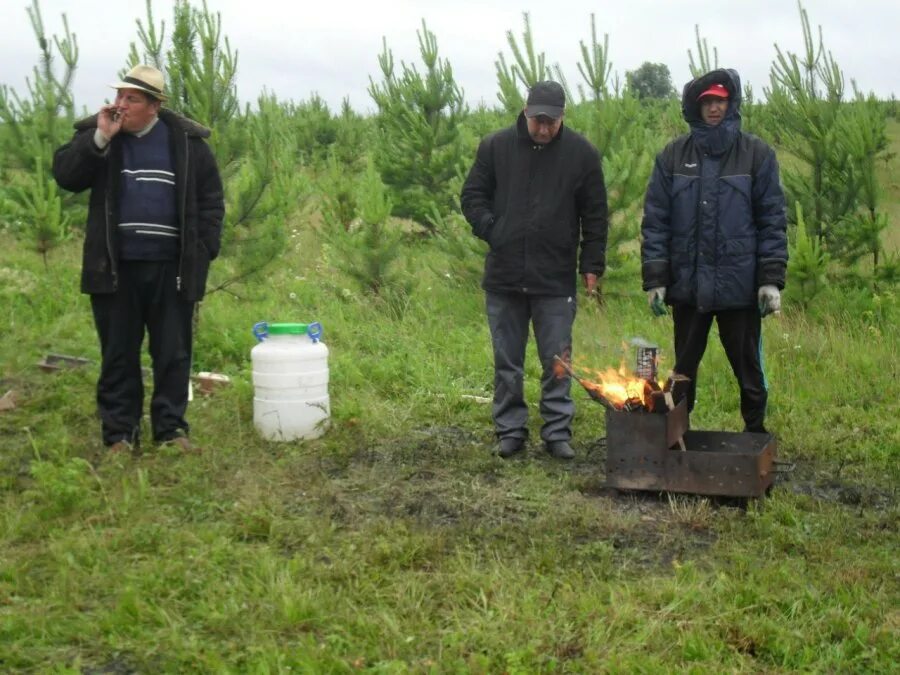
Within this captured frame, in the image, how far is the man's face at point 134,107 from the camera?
5.79 m

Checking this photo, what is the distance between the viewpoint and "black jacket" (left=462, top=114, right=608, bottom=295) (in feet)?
20.4

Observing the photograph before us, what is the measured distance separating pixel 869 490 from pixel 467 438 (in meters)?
2.45

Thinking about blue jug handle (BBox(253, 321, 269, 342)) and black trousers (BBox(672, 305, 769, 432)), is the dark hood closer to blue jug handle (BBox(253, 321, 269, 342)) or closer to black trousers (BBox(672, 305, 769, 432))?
black trousers (BBox(672, 305, 769, 432))

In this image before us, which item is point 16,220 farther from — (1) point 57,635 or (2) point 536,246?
(1) point 57,635

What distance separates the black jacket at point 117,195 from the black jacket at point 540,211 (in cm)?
159

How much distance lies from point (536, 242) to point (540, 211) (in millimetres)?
188

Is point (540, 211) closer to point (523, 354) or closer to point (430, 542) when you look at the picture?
point (523, 354)

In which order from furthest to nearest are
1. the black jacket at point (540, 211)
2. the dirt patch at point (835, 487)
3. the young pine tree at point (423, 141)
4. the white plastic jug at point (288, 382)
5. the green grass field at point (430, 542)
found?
the young pine tree at point (423, 141) < the white plastic jug at point (288, 382) < the black jacket at point (540, 211) < the dirt patch at point (835, 487) < the green grass field at point (430, 542)

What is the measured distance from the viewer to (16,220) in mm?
11328

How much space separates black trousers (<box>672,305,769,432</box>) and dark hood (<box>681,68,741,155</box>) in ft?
3.03

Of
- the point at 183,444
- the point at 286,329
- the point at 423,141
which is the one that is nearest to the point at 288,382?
the point at 286,329

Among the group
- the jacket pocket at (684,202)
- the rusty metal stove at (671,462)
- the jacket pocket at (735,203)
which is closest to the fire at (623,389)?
the rusty metal stove at (671,462)

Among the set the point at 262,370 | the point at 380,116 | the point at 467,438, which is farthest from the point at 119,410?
the point at 380,116

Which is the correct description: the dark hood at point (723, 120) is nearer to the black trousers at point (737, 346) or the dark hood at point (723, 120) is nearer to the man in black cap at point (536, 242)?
the man in black cap at point (536, 242)
